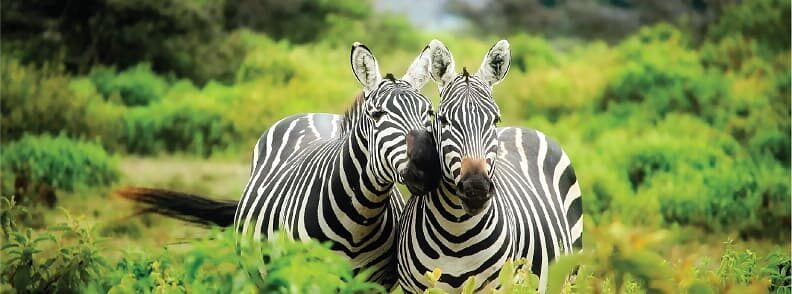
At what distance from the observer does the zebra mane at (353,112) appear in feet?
13.4

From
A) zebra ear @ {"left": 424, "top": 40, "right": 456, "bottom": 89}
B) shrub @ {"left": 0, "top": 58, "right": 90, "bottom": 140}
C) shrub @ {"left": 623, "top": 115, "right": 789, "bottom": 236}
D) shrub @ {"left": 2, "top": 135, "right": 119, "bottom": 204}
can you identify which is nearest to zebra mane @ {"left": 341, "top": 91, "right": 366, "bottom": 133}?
zebra ear @ {"left": 424, "top": 40, "right": 456, "bottom": 89}

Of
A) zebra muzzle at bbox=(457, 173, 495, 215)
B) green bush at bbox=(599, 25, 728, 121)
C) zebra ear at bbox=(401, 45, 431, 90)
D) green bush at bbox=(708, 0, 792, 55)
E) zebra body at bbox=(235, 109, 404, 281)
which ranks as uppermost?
green bush at bbox=(708, 0, 792, 55)

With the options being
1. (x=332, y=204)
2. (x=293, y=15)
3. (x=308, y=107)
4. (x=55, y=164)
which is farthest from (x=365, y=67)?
(x=293, y=15)

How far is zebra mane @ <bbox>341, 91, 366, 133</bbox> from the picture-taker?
4086 mm

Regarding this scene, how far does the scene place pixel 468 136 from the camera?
11.3 feet

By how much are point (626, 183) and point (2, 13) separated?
7.68m

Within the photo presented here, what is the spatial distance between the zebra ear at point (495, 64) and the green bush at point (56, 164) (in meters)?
5.47

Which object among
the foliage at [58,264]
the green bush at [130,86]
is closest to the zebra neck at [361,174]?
the foliage at [58,264]

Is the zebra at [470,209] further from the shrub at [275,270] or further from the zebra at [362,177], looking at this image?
the shrub at [275,270]

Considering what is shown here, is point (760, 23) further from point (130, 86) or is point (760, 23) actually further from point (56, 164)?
point (56, 164)

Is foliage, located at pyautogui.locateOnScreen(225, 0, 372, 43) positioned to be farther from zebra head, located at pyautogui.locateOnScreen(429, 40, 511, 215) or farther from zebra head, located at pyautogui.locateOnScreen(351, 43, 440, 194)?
zebra head, located at pyautogui.locateOnScreen(429, 40, 511, 215)

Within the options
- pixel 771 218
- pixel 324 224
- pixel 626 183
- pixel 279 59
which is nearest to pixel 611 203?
pixel 626 183

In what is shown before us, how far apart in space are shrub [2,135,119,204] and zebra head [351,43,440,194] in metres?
5.16

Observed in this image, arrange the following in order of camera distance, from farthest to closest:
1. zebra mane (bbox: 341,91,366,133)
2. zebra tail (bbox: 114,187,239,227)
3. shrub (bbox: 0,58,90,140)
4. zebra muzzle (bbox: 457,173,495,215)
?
shrub (bbox: 0,58,90,140) → zebra tail (bbox: 114,187,239,227) → zebra mane (bbox: 341,91,366,133) → zebra muzzle (bbox: 457,173,495,215)
